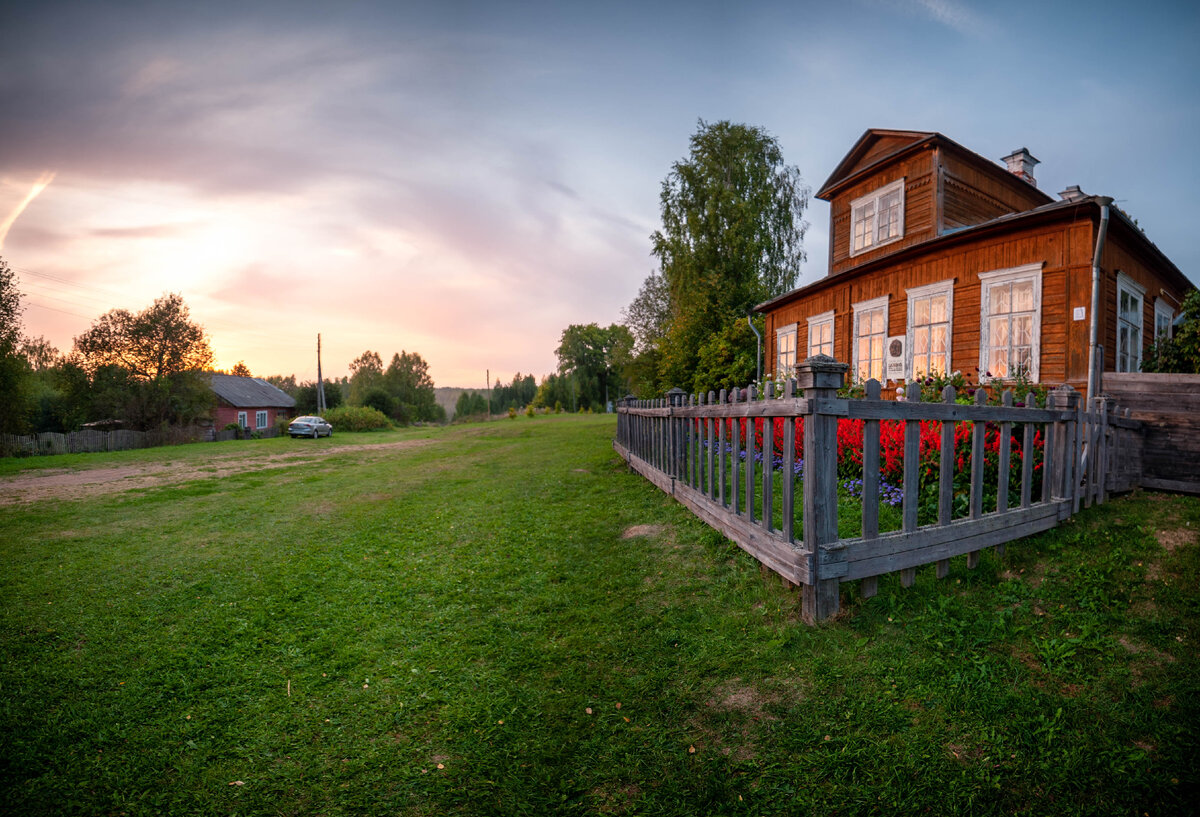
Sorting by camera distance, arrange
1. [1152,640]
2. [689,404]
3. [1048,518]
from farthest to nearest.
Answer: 1. [689,404]
2. [1048,518]
3. [1152,640]

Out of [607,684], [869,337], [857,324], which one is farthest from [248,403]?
[607,684]

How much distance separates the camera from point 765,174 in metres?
24.9

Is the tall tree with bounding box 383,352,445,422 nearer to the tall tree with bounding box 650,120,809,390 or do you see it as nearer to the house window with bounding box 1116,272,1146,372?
the tall tree with bounding box 650,120,809,390

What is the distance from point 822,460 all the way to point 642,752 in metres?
1.85

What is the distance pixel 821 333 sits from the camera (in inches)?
587

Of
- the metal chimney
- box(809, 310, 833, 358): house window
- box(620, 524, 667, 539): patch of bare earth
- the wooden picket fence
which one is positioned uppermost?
the metal chimney

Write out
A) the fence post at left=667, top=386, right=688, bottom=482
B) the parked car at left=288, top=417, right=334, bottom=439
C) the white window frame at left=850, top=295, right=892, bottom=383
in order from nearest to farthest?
the fence post at left=667, top=386, right=688, bottom=482 < the white window frame at left=850, top=295, right=892, bottom=383 < the parked car at left=288, top=417, right=334, bottom=439

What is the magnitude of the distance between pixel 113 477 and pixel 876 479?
52.0 ft

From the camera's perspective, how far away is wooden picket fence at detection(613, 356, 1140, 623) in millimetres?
3025

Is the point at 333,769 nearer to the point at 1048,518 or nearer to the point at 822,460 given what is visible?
the point at 822,460

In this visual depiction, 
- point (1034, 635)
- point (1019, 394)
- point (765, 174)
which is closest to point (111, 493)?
point (1034, 635)

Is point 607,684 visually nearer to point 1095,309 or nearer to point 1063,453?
point 1063,453

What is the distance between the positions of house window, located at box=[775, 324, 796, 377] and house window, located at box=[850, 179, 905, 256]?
295 cm

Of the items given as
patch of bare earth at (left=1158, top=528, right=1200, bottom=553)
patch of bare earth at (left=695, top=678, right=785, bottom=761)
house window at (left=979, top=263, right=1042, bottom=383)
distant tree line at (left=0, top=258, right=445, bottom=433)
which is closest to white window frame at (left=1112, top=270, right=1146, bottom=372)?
house window at (left=979, top=263, right=1042, bottom=383)
